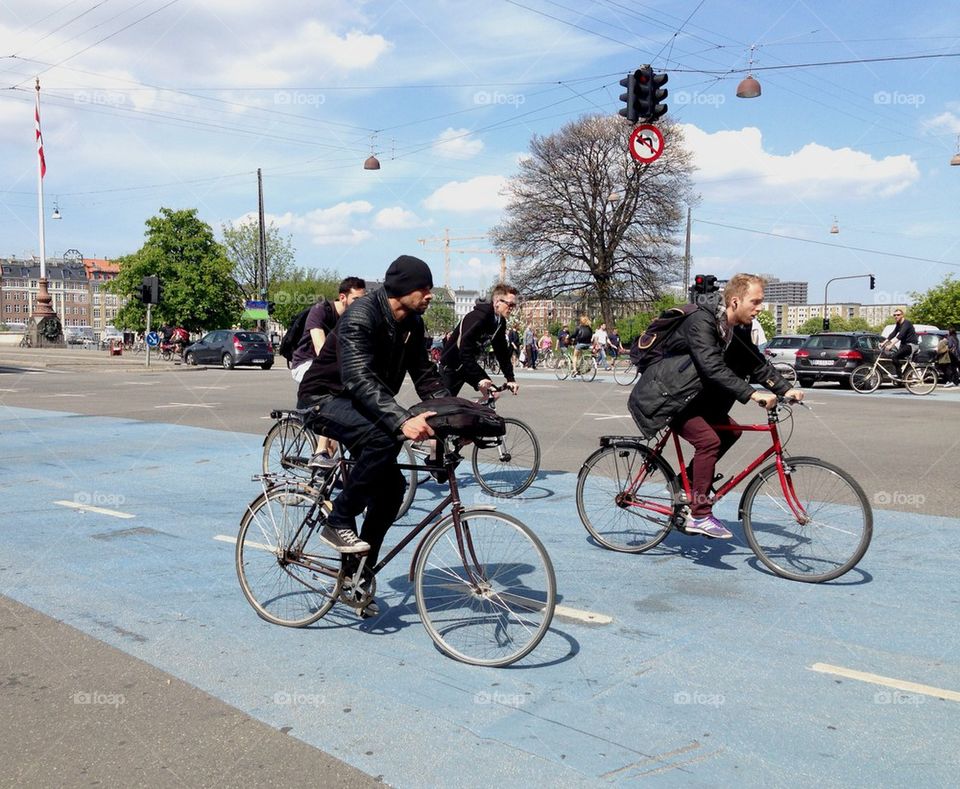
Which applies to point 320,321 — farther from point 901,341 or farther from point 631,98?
point 901,341

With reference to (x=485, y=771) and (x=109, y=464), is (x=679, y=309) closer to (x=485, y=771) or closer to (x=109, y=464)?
(x=485, y=771)

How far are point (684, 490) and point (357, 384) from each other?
2392 millimetres

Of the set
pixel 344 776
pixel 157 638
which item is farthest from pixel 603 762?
pixel 157 638

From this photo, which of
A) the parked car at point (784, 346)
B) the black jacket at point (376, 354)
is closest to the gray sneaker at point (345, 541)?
the black jacket at point (376, 354)

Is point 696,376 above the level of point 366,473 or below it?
above

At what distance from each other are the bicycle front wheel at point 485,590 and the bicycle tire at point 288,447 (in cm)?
306

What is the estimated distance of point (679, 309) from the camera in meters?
5.37

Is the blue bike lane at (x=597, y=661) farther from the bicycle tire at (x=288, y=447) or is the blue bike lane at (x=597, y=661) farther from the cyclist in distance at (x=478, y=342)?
the cyclist in distance at (x=478, y=342)

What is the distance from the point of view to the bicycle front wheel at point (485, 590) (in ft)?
12.1

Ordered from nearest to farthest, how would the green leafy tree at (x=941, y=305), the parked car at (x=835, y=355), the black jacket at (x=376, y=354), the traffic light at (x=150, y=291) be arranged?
the black jacket at (x=376, y=354)
the parked car at (x=835, y=355)
the traffic light at (x=150, y=291)
the green leafy tree at (x=941, y=305)

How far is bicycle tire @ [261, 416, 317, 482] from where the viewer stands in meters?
7.09

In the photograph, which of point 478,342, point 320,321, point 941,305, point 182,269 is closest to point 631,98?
point 478,342

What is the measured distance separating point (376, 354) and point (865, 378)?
2025 cm

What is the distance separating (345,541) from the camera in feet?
13.4
